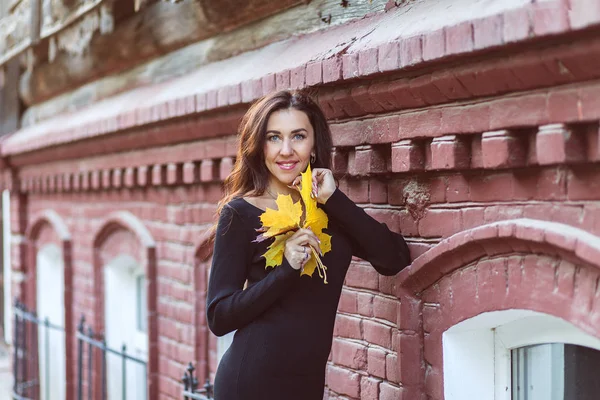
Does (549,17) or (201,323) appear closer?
(549,17)

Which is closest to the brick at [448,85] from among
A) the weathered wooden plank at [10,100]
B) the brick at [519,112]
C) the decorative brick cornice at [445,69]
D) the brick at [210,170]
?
the decorative brick cornice at [445,69]

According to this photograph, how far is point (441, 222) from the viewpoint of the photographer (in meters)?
2.66

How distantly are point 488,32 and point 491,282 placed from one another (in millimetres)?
790

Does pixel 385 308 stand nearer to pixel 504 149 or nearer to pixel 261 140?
pixel 261 140

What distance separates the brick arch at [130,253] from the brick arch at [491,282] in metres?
2.72

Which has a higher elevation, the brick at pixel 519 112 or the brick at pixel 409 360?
the brick at pixel 519 112

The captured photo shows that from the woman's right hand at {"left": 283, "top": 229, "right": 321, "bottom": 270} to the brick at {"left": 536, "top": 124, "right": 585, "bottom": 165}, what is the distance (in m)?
0.76

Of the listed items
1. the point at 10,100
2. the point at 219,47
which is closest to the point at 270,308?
the point at 219,47

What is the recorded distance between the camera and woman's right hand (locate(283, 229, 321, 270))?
8.06 ft

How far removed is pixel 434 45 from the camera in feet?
7.69

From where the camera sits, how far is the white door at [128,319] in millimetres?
6254

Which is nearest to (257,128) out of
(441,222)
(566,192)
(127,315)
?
(441,222)

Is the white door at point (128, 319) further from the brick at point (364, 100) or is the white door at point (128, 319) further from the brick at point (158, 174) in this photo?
the brick at point (364, 100)

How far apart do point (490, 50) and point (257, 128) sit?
0.87 metres
